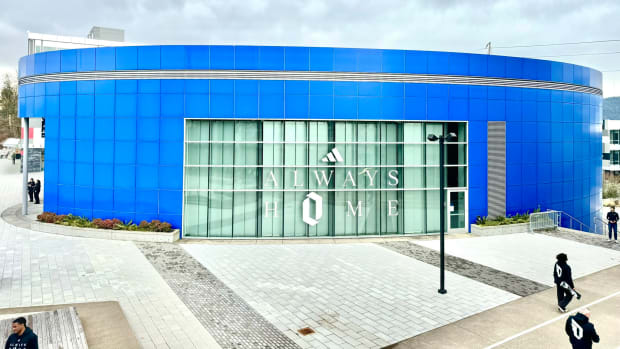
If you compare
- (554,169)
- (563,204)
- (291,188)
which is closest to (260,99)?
(291,188)

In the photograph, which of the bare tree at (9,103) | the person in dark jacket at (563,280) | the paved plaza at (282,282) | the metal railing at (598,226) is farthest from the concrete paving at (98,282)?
the bare tree at (9,103)

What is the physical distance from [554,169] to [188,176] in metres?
21.9

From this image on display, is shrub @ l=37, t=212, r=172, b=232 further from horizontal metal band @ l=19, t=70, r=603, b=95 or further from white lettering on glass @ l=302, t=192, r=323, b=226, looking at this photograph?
horizontal metal band @ l=19, t=70, r=603, b=95

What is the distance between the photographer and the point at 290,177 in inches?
814

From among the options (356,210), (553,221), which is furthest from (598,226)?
(356,210)

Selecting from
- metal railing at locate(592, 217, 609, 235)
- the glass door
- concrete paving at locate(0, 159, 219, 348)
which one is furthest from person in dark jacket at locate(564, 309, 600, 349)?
metal railing at locate(592, 217, 609, 235)

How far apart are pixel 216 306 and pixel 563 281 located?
9.95 metres

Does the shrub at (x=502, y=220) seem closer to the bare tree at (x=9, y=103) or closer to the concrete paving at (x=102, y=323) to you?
the concrete paving at (x=102, y=323)

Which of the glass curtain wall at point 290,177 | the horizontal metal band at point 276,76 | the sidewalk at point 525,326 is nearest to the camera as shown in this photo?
the sidewalk at point 525,326

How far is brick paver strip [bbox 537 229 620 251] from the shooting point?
19266 millimetres

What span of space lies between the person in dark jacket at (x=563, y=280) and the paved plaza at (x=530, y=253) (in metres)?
2.79

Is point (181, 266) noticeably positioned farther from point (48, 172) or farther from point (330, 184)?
point (48, 172)

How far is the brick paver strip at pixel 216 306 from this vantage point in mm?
9562

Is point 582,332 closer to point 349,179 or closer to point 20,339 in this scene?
point 20,339
